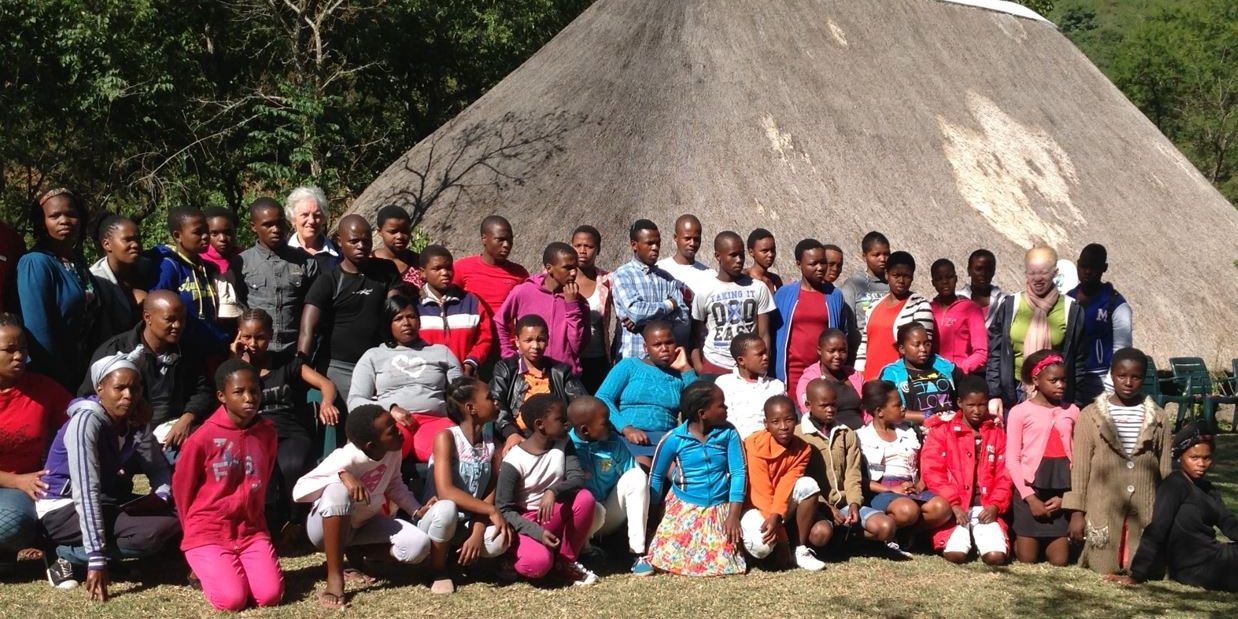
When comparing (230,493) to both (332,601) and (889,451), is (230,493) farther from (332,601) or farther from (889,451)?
(889,451)

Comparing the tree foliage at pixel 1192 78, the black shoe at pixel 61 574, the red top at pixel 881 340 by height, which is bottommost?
the black shoe at pixel 61 574

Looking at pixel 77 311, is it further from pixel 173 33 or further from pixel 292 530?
pixel 173 33

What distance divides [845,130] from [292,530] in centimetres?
846

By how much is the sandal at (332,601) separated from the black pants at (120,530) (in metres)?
Answer: 0.97

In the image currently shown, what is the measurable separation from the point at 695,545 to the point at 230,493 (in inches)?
94.8

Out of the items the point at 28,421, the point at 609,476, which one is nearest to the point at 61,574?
the point at 28,421

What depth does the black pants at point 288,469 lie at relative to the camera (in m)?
6.67

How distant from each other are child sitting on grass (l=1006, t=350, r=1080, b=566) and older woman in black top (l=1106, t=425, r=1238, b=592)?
0.55 m

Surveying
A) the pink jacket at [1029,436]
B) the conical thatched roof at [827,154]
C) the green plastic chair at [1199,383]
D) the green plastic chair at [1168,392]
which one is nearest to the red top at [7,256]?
the conical thatched roof at [827,154]

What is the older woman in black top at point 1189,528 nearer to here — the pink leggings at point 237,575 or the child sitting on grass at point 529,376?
the child sitting on grass at point 529,376

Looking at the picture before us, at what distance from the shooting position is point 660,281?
26.0 feet

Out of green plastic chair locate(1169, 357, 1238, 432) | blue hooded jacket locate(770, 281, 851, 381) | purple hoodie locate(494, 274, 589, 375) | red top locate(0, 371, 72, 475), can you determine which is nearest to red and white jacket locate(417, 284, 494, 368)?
purple hoodie locate(494, 274, 589, 375)

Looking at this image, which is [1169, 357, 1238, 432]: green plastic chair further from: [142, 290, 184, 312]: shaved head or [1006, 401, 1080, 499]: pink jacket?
[142, 290, 184, 312]: shaved head

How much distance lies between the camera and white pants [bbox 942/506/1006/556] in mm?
6910
